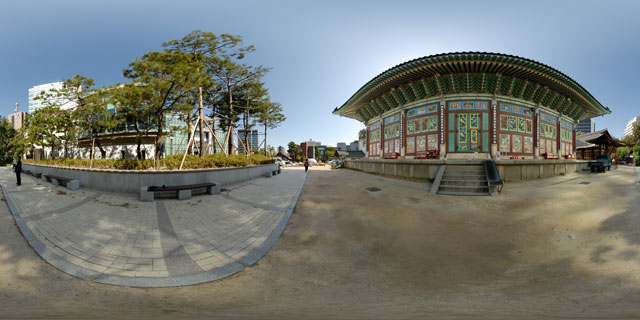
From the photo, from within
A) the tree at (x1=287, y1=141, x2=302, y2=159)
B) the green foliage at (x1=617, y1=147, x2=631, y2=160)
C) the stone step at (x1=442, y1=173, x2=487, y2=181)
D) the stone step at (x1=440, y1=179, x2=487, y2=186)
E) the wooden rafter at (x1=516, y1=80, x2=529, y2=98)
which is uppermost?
the wooden rafter at (x1=516, y1=80, x2=529, y2=98)

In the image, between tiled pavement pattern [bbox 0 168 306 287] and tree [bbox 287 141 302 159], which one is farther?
tree [bbox 287 141 302 159]

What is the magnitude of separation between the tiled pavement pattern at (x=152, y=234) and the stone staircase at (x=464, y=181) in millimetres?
6484

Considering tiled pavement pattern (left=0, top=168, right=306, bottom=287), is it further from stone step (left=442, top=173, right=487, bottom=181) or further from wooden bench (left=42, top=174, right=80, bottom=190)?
stone step (left=442, top=173, right=487, bottom=181)

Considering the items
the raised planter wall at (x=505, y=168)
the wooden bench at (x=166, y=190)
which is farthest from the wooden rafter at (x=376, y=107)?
the wooden bench at (x=166, y=190)

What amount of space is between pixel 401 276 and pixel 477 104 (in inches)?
544

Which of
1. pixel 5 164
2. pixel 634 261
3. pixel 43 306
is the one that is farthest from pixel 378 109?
pixel 5 164

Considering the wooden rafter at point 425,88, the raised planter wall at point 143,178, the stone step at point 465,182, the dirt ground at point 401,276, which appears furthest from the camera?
the wooden rafter at point 425,88

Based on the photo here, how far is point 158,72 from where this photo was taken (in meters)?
10.9

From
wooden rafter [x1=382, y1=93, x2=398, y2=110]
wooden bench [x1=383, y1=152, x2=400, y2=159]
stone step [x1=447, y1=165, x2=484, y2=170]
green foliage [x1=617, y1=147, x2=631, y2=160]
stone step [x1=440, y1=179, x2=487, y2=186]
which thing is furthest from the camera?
green foliage [x1=617, y1=147, x2=631, y2=160]

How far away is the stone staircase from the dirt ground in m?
2.67

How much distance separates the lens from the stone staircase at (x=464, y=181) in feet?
30.0

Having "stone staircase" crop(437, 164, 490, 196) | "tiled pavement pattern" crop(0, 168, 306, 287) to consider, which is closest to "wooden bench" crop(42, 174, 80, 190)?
"tiled pavement pattern" crop(0, 168, 306, 287)

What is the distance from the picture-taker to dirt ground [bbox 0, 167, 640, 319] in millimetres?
2912

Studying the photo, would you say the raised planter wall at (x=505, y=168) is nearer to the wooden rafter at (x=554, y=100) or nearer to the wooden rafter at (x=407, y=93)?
the wooden rafter at (x=554, y=100)
